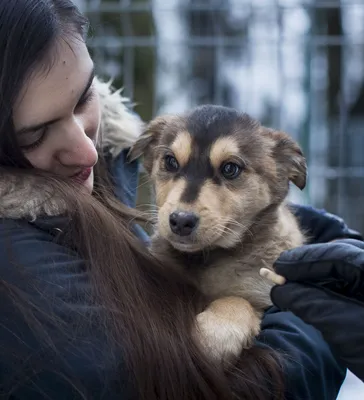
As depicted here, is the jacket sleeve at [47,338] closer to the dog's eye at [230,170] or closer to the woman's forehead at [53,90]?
the woman's forehead at [53,90]

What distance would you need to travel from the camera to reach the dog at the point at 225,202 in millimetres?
2426

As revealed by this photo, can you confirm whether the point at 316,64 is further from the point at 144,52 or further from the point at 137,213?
the point at 137,213

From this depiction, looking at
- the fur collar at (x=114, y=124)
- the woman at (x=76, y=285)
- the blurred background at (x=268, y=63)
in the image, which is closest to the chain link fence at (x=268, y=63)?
the blurred background at (x=268, y=63)

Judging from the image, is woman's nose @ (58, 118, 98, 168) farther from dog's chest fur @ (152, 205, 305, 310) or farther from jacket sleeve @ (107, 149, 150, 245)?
dog's chest fur @ (152, 205, 305, 310)

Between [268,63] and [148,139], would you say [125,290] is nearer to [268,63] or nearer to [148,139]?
[148,139]

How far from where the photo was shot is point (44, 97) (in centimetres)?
218

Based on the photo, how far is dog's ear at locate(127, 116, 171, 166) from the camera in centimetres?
294

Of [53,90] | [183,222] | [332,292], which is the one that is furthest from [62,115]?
[332,292]

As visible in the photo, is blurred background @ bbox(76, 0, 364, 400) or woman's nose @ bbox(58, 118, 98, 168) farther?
blurred background @ bbox(76, 0, 364, 400)

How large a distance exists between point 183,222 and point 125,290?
0.42 meters

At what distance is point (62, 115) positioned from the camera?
7.41ft

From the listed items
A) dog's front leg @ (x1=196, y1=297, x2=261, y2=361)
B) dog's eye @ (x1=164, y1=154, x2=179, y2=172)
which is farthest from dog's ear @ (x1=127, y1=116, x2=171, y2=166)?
dog's front leg @ (x1=196, y1=297, x2=261, y2=361)

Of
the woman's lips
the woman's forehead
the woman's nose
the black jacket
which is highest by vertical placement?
the woman's forehead

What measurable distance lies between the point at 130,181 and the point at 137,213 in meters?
0.43
